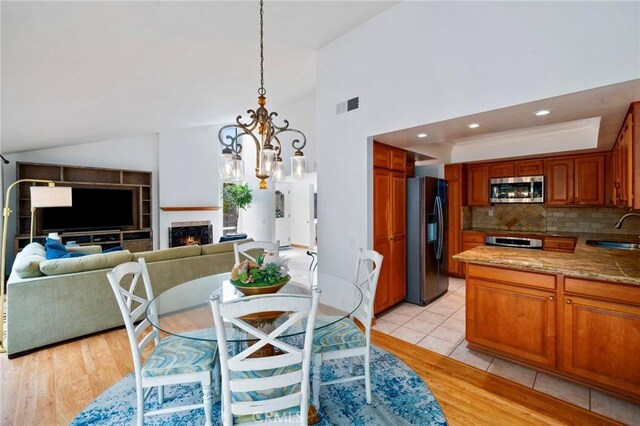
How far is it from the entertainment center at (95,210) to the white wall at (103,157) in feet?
0.53

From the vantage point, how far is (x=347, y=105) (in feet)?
11.6

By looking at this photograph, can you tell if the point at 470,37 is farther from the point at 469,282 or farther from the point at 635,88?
the point at 469,282

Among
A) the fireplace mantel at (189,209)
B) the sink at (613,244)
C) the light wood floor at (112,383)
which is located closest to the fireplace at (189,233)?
the fireplace mantel at (189,209)

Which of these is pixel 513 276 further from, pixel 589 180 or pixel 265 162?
pixel 589 180

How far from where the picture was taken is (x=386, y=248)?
359 centimetres

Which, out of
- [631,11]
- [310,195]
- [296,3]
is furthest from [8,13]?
[310,195]

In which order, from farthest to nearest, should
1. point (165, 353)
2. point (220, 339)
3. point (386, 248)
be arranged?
point (386, 248) < point (165, 353) < point (220, 339)

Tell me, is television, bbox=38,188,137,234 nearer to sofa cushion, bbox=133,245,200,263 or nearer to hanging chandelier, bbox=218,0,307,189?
sofa cushion, bbox=133,245,200,263

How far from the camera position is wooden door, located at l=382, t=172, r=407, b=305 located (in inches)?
145

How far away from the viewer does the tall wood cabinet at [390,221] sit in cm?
346

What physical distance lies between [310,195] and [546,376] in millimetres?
7640

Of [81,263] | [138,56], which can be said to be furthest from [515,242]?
[81,263]

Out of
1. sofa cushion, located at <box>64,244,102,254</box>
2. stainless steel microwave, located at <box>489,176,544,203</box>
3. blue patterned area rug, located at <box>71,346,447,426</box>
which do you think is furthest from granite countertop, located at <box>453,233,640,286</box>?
sofa cushion, located at <box>64,244,102,254</box>

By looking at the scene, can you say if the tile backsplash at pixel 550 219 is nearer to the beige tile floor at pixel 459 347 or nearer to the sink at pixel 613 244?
the sink at pixel 613 244
